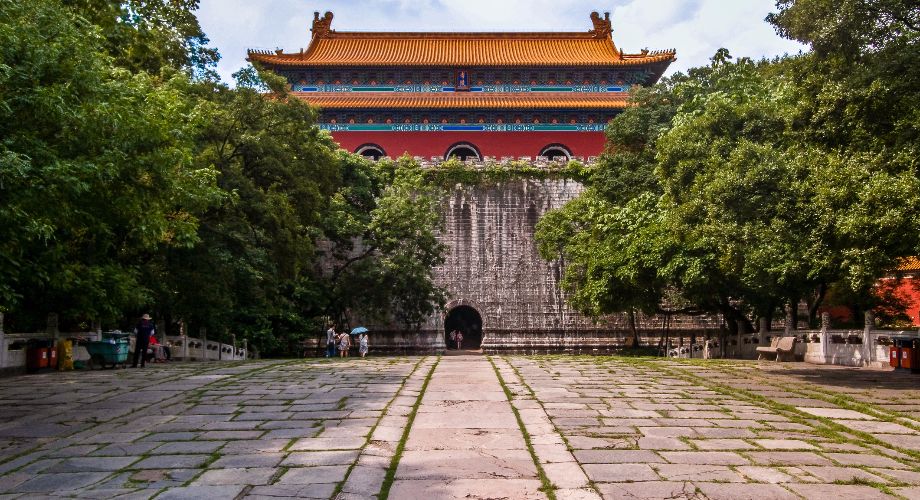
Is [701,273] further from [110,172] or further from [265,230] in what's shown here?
[110,172]

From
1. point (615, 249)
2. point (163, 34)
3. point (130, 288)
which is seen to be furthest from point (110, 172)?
point (615, 249)

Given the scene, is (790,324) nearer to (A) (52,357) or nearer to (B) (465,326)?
(B) (465,326)

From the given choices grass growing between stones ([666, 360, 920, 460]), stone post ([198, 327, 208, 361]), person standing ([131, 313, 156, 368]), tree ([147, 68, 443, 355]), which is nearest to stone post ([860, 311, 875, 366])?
grass growing between stones ([666, 360, 920, 460])

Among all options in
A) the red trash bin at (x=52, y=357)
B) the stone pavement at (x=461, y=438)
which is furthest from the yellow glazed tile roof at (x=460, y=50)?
the stone pavement at (x=461, y=438)

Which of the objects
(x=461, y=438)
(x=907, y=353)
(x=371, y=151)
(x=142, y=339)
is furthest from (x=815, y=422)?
(x=371, y=151)

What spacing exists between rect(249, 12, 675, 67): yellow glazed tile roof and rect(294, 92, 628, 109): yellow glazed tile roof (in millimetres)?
1115

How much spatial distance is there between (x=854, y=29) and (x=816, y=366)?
6067mm

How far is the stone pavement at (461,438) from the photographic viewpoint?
4430 mm

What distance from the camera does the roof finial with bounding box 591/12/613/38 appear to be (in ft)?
105

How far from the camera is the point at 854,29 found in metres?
9.64

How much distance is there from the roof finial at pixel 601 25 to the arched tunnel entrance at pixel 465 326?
12941mm

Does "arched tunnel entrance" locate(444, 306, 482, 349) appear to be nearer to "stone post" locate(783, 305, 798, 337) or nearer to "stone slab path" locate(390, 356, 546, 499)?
"stone post" locate(783, 305, 798, 337)

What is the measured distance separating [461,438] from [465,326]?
21.8 m

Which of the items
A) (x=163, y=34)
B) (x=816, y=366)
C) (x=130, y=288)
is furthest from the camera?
(x=163, y=34)
